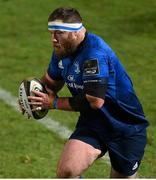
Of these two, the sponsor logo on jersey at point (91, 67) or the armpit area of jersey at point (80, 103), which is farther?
the armpit area of jersey at point (80, 103)

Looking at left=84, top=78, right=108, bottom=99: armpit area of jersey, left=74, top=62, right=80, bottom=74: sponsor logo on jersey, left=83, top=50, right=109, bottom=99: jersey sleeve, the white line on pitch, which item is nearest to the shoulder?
left=83, top=50, right=109, bottom=99: jersey sleeve

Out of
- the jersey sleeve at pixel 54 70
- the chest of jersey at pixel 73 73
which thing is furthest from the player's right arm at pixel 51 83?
the chest of jersey at pixel 73 73

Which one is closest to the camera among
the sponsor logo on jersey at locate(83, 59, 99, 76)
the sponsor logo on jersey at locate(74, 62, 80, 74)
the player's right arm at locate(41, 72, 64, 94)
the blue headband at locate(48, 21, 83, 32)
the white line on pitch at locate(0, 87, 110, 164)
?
the sponsor logo on jersey at locate(83, 59, 99, 76)

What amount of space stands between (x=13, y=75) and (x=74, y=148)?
772cm

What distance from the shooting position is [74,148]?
20.8 ft

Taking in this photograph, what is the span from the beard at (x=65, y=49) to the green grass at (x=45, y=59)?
2.38 m

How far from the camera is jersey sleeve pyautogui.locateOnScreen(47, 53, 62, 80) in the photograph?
268 inches

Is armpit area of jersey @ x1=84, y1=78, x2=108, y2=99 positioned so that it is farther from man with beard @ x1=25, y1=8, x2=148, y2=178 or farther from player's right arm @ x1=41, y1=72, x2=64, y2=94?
player's right arm @ x1=41, y1=72, x2=64, y2=94

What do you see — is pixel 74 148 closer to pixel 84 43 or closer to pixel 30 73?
pixel 84 43

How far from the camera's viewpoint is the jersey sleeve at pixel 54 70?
22.3ft

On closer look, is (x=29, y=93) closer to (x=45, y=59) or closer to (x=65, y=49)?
(x=65, y=49)

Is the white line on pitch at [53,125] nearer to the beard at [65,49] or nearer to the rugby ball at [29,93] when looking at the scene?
the rugby ball at [29,93]

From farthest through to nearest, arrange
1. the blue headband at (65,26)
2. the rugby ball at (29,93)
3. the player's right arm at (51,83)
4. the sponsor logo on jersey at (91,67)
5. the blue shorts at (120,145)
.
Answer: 1. the player's right arm at (51,83)
2. the rugby ball at (29,93)
3. the blue shorts at (120,145)
4. the blue headband at (65,26)
5. the sponsor logo on jersey at (91,67)

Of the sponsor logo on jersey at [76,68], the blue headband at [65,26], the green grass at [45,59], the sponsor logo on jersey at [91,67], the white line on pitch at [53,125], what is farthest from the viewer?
the white line on pitch at [53,125]
